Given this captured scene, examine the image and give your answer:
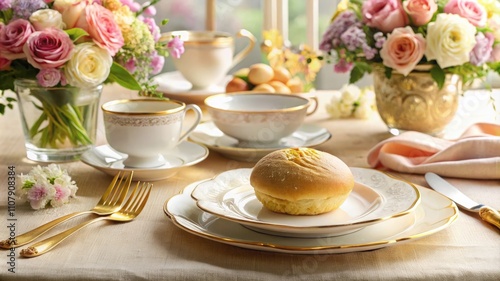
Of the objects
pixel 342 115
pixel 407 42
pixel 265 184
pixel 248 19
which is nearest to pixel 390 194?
pixel 265 184

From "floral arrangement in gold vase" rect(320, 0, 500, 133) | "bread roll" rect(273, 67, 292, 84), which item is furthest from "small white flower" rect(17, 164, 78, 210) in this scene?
"bread roll" rect(273, 67, 292, 84)

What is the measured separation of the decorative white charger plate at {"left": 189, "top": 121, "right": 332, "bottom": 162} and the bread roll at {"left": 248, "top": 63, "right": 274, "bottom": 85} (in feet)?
0.79

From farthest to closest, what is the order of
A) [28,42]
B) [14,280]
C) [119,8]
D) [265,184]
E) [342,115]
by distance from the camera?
[342,115] < [119,8] < [28,42] < [265,184] < [14,280]

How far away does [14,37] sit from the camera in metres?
1.43

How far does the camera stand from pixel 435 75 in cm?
163

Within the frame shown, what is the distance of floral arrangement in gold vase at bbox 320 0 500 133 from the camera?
5.24 feet

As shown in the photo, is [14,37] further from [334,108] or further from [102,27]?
[334,108]

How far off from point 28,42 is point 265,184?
23.4 inches

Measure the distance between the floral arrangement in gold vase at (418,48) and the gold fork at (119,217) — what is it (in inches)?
23.9

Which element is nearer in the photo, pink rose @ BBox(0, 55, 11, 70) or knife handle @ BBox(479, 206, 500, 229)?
knife handle @ BBox(479, 206, 500, 229)

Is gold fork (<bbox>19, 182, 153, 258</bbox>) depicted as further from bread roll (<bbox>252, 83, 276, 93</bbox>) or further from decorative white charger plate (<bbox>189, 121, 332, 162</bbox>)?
bread roll (<bbox>252, 83, 276, 93</bbox>)

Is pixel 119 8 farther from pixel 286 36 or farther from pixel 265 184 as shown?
pixel 286 36

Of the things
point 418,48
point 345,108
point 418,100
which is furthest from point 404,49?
point 345,108

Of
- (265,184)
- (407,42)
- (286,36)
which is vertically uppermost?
(407,42)
